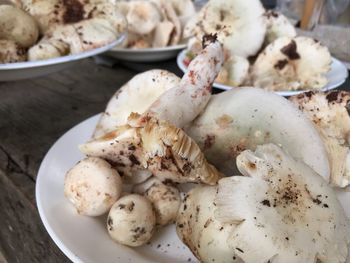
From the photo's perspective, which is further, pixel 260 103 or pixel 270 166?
pixel 260 103

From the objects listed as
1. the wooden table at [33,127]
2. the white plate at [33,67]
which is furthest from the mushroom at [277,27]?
the white plate at [33,67]

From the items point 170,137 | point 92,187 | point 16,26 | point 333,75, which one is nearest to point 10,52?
point 16,26

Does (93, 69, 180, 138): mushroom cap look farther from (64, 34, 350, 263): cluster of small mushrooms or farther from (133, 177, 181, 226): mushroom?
(133, 177, 181, 226): mushroom

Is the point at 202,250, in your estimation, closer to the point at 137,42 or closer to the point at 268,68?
the point at 268,68

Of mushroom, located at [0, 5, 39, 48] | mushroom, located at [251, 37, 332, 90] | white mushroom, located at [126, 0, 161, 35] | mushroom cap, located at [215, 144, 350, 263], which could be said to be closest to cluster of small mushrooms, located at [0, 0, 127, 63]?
mushroom, located at [0, 5, 39, 48]

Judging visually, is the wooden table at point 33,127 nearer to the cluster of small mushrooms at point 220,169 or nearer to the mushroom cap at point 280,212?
the cluster of small mushrooms at point 220,169

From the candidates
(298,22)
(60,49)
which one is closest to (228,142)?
(60,49)
